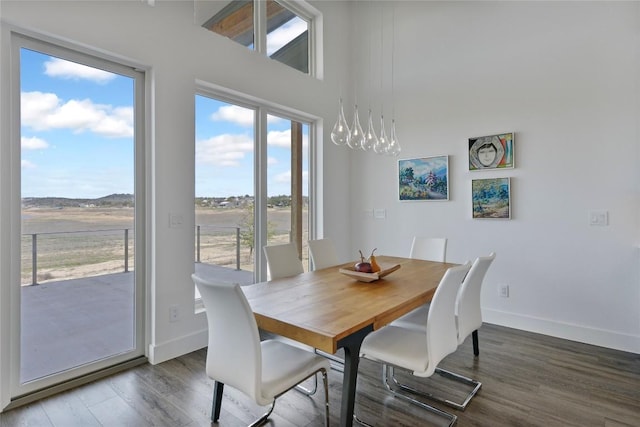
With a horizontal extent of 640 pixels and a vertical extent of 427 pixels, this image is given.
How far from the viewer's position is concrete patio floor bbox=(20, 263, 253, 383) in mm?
2219

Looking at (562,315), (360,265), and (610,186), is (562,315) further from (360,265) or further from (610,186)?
(360,265)

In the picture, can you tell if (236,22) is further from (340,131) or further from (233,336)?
(233,336)

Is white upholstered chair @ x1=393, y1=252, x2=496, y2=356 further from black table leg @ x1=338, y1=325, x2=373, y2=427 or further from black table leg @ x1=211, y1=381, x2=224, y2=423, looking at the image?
black table leg @ x1=211, y1=381, x2=224, y2=423

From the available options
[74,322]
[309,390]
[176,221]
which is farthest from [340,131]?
[74,322]

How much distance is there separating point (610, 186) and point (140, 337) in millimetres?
4205

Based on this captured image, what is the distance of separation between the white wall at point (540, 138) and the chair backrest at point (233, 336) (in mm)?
3002

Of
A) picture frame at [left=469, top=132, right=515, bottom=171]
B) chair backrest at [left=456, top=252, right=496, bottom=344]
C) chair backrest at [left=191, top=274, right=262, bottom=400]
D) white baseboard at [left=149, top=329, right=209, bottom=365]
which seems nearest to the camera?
chair backrest at [left=191, top=274, right=262, bottom=400]

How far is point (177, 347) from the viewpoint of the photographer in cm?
279

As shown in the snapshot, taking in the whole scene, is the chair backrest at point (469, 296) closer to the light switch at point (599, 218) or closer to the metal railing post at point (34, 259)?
the light switch at point (599, 218)

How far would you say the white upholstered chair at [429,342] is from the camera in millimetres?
1728

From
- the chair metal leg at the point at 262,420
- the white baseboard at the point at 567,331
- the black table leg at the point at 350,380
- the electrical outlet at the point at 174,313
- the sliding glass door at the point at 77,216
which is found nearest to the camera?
the black table leg at the point at 350,380

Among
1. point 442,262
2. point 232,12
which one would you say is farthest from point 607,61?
point 232,12

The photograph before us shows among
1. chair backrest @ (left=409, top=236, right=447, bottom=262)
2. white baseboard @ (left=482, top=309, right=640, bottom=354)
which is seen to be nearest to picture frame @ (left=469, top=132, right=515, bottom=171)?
chair backrest @ (left=409, top=236, right=447, bottom=262)

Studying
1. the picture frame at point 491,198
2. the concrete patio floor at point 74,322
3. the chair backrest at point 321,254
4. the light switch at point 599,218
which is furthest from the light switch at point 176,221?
the light switch at point 599,218
